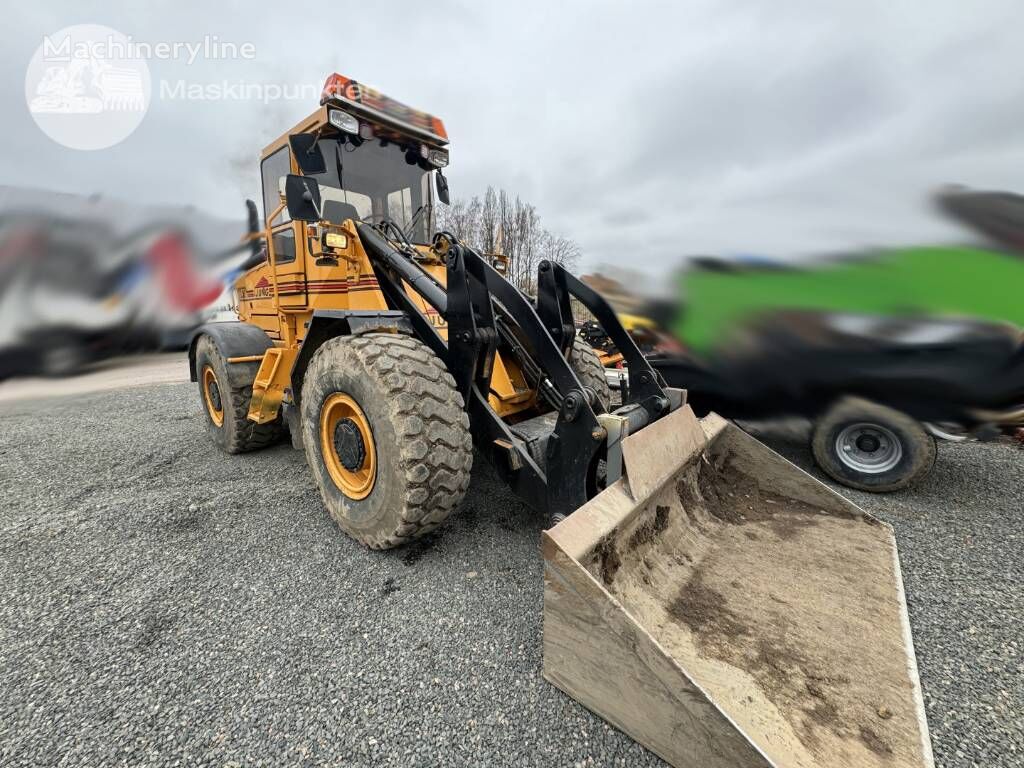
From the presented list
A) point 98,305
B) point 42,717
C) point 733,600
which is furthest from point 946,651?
point 98,305

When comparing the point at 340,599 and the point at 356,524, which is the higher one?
the point at 356,524

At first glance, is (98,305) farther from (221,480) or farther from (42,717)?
(42,717)

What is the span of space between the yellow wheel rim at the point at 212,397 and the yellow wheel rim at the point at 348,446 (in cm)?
233

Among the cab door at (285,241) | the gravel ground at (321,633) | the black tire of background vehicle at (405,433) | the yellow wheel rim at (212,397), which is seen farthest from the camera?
the yellow wheel rim at (212,397)

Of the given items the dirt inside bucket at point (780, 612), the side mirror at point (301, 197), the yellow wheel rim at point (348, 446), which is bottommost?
the dirt inside bucket at point (780, 612)

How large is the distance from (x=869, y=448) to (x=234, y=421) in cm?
542

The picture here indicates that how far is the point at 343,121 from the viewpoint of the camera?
→ 3.23 meters

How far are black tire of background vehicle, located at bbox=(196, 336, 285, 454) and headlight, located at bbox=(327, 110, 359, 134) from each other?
227 centimetres

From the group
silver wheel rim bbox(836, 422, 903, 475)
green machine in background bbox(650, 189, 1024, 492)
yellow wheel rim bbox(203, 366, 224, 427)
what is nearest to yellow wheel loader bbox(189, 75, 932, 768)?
yellow wheel rim bbox(203, 366, 224, 427)

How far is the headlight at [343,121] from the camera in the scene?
319cm

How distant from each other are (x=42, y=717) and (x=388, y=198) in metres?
3.61

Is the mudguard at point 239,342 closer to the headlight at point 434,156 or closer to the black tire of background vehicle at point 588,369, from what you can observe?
the headlight at point 434,156

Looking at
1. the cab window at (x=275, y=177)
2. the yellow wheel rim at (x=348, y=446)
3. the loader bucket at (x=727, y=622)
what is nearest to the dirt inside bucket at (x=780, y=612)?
the loader bucket at (x=727, y=622)

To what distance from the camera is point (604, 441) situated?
215 centimetres
